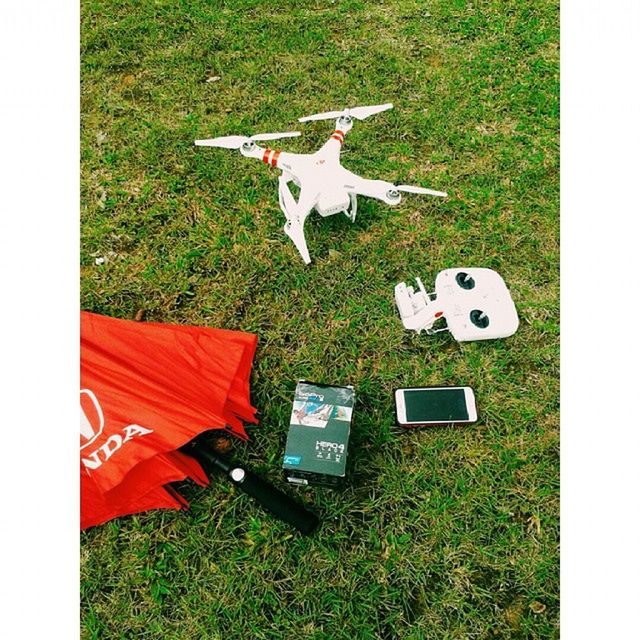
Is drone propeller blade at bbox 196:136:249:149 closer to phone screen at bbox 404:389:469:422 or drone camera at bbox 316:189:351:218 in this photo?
drone camera at bbox 316:189:351:218

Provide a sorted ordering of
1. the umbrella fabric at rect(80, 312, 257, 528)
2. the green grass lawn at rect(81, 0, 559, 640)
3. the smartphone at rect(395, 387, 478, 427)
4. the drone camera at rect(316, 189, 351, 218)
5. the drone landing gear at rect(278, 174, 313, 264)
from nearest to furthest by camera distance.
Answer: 1. the umbrella fabric at rect(80, 312, 257, 528)
2. the green grass lawn at rect(81, 0, 559, 640)
3. the smartphone at rect(395, 387, 478, 427)
4. the drone camera at rect(316, 189, 351, 218)
5. the drone landing gear at rect(278, 174, 313, 264)

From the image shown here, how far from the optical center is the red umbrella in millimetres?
1973

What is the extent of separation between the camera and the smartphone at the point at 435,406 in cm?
231

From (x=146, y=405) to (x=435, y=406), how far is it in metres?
1.23

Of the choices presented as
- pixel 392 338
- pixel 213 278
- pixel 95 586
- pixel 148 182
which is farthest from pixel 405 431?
pixel 148 182

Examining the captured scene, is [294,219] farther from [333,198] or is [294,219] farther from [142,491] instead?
[142,491]

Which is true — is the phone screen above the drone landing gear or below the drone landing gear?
below

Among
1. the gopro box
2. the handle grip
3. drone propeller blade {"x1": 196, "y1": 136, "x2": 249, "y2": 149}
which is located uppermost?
drone propeller blade {"x1": 196, "y1": 136, "x2": 249, "y2": 149}

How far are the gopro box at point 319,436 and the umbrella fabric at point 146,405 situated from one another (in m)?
0.29

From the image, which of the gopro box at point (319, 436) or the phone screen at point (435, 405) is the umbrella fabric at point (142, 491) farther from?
the phone screen at point (435, 405)

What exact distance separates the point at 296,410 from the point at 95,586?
1074mm

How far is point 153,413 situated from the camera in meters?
2.01

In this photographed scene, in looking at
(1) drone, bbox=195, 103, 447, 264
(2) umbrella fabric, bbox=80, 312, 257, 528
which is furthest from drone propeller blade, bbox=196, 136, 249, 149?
(2) umbrella fabric, bbox=80, 312, 257, 528

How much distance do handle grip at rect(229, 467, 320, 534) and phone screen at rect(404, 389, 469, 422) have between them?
0.60 meters
